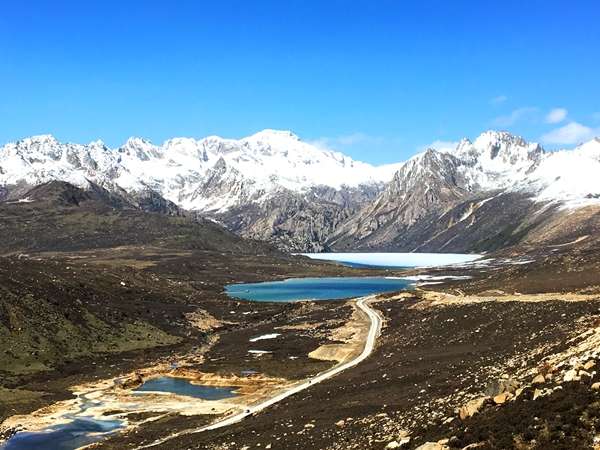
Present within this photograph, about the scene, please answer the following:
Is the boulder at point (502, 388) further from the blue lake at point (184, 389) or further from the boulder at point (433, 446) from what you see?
the blue lake at point (184, 389)

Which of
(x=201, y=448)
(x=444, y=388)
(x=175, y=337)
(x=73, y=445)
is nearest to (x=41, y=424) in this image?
(x=73, y=445)

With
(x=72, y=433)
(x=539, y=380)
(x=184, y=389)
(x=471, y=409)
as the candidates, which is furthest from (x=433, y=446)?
(x=184, y=389)

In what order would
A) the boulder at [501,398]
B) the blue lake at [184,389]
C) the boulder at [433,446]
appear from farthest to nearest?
the blue lake at [184,389], the boulder at [501,398], the boulder at [433,446]

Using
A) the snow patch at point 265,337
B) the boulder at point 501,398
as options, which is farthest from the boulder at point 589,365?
Result: the snow patch at point 265,337

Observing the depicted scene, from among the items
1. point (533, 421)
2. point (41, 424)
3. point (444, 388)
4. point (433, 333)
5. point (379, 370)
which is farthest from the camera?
point (433, 333)

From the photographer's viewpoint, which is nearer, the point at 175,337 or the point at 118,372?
the point at 118,372

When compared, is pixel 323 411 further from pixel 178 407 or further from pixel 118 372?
pixel 118 372

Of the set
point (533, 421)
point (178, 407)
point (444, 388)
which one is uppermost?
point (533, 421)

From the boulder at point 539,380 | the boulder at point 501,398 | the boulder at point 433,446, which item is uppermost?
the boulder at point 539,380
